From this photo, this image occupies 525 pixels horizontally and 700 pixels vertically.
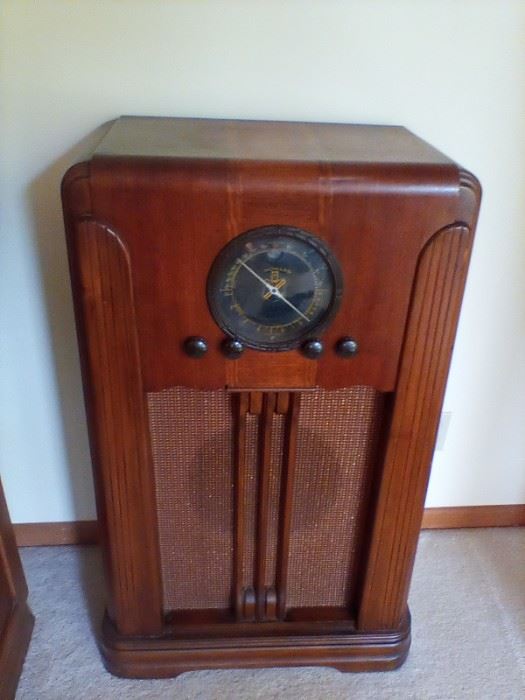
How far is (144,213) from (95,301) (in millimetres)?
133

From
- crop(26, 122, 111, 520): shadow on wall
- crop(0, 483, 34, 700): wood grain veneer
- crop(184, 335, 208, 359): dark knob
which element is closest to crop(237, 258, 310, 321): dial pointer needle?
crop(184, 335, 208, 359): dark knob

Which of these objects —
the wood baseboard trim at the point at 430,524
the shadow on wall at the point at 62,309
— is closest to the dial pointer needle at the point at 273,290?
the shadow on wall at the point at 62,309

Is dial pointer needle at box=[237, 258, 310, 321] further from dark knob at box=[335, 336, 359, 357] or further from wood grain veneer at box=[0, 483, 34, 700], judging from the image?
wood grain veneer at box=[0, 483, 34, 700]

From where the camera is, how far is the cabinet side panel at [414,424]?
2.67 ft

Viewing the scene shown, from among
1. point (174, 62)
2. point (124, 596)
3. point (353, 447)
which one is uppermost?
point (174, 62)

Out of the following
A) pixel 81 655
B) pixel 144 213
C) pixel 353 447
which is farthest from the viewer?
pixel 81 655

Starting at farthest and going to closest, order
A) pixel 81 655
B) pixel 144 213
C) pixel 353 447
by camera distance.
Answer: pixel 81 655 → pixel 353 447 → pixel 144 213

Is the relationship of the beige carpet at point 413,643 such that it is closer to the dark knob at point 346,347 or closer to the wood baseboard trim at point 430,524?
the wood baseboard trim at point 430,524

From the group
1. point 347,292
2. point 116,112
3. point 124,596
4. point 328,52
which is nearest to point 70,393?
point 124,596

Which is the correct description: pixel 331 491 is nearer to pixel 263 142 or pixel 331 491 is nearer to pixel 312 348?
pixel 312 348

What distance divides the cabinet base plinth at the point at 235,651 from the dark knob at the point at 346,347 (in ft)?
1.85

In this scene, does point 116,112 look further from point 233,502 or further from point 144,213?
point 233,502

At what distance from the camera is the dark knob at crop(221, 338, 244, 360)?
82 centimetres

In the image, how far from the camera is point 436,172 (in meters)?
0.77
